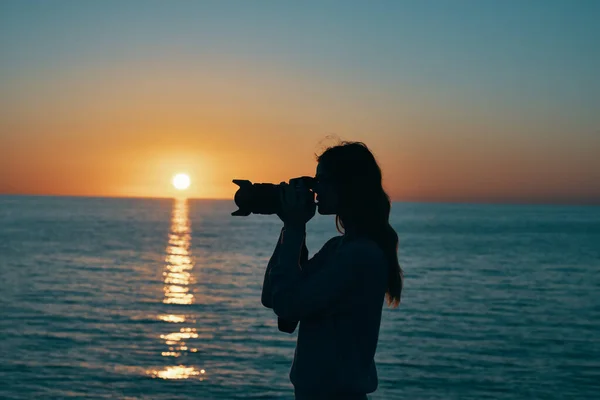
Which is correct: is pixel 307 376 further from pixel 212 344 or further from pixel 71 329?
pixel 71 329

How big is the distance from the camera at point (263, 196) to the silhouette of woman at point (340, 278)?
3 centimetres

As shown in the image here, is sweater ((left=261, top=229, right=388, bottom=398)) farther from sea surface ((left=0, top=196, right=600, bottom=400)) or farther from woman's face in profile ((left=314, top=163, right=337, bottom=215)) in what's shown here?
sea surface ((left=0, top=196, right=600, bottom=400))

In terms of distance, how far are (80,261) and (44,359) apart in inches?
1017

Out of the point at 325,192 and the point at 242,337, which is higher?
the point at 325,192

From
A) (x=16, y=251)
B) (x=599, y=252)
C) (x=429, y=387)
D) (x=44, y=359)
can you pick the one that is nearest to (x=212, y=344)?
(x=44, y=359)

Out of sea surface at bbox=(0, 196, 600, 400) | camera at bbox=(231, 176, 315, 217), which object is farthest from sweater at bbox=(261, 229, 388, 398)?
sea surface at bbox=(0, 196, 600, 400)

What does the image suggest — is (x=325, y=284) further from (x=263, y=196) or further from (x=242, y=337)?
(x=242, y=337)

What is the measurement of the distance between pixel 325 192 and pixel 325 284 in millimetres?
348

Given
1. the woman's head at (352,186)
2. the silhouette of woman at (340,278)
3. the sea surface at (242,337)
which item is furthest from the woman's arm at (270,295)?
the sea surface at (242,337)

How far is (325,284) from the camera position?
2293 mm

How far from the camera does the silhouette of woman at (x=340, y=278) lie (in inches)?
91.0

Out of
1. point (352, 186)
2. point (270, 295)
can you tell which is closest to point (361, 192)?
point (352, 186)

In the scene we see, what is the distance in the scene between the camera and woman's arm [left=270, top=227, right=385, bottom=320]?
2.29 metres

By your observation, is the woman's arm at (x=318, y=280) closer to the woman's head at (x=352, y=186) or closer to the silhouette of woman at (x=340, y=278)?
the silhouette of woman at (x=340, y=278)
